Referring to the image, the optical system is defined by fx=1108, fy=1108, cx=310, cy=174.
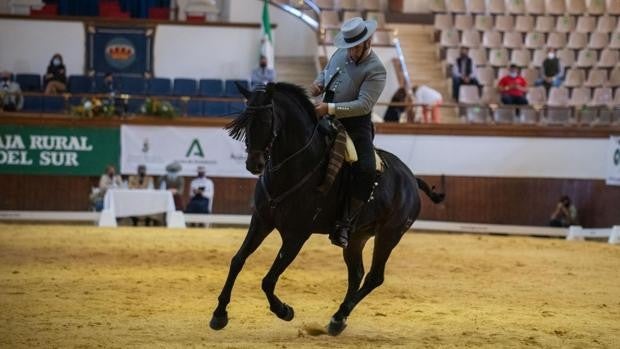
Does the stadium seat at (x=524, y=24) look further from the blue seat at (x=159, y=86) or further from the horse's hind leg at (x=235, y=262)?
the horse's hind leg at (x=235, y=262)

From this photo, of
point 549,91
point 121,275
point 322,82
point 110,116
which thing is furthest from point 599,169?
point 322,82

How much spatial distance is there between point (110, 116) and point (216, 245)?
6965mm

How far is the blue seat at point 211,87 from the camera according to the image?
26.0m

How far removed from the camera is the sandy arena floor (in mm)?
9438

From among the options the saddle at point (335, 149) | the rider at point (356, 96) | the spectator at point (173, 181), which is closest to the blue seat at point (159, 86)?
the spectator at point (173, 181)

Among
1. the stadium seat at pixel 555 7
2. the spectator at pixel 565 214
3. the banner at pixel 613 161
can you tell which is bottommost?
the spectator at pixel 565 214

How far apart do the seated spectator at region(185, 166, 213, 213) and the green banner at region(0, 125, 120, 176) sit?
73.9 inches

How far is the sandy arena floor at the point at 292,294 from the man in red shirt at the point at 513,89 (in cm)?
602

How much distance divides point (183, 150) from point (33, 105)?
3.37m

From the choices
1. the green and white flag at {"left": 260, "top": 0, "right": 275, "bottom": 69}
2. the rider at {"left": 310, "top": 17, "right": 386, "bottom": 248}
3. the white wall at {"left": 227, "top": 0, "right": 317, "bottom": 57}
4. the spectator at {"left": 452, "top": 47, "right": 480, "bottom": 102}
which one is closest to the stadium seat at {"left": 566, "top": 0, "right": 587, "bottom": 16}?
the spectator at {"left": 452, "top": 47, "right": 480, "bottom": 102}

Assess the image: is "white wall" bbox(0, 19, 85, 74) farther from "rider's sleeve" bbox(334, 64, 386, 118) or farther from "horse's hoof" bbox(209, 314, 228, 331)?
"horse's hoof" bbox(209, 314, 228, 331)

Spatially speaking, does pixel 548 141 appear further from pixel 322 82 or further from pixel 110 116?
pixel 322 82

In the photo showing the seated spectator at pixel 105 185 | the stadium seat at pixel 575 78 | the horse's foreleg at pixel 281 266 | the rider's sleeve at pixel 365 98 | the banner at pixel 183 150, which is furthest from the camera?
the stadium seat at pixel 575 78

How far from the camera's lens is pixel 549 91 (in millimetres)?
26562
